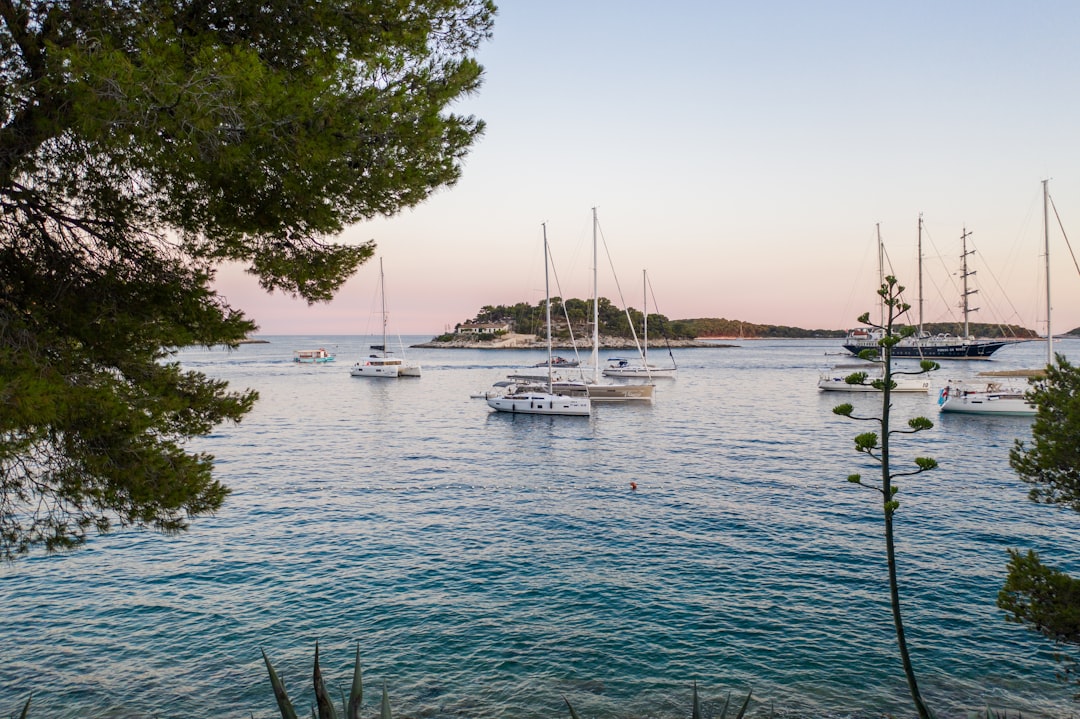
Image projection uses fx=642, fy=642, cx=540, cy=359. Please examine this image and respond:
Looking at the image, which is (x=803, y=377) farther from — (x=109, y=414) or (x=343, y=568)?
(x=109, y=414)

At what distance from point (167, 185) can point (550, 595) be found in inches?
413

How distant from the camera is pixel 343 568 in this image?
15266mm

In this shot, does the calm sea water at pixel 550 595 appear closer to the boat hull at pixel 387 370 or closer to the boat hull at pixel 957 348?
the boat hull at pixel 387 370

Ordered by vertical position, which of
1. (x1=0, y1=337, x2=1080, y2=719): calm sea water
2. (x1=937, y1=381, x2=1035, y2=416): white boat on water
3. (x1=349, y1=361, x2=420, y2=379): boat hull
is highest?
(x1=349, y1=361, x2=420, y2=379): boat hull

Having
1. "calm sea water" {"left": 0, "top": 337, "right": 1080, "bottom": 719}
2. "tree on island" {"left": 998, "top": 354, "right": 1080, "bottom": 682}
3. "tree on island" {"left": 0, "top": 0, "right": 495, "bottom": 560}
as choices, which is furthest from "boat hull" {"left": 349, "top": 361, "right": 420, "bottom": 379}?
"tree on island" {"left": 998, "top": 354, "right": 1080, "bottom": 682}

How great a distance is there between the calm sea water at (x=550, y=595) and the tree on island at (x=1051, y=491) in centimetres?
329

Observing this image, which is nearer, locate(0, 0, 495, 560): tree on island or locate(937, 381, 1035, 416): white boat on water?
locate(0, 0, 495, 560): tree on island

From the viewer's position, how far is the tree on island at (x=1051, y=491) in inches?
256

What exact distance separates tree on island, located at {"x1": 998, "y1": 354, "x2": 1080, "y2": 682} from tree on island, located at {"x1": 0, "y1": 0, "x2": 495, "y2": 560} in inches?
287

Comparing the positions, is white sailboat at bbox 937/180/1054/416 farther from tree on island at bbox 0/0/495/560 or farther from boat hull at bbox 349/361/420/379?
boat hull at bbox 349/361/420/379

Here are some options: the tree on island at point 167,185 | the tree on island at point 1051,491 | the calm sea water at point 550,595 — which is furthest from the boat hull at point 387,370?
the tree on island at point 1051,491

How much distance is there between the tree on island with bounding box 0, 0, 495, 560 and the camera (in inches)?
207

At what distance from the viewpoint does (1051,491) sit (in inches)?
291

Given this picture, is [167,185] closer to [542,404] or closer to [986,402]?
[542,404]
